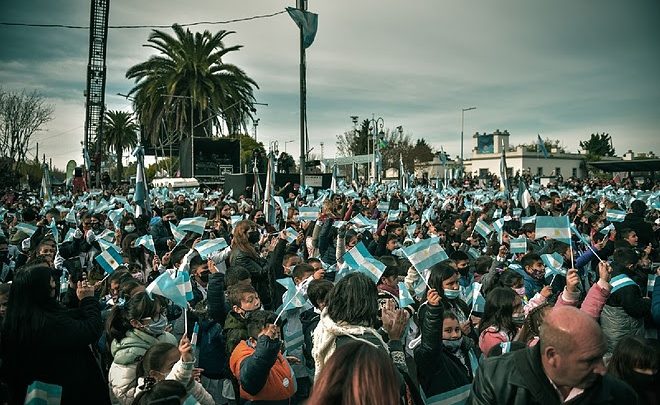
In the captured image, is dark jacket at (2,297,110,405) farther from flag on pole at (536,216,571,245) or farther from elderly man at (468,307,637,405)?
flag on pole at (536,216,571,245)

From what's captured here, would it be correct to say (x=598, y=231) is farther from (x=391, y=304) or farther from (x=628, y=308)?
(x=391, y=304)

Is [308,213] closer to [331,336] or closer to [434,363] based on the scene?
[434,363]

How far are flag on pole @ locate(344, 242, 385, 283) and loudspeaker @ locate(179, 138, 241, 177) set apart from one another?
114ft

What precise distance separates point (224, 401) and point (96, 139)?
4706 centimetres

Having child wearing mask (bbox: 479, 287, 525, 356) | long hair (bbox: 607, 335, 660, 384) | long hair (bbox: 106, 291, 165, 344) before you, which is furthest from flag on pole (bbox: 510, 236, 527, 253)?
long hair (bbox: 106, 291, 165, 344)

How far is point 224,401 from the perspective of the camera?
459 centimetres

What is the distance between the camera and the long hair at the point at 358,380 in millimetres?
1974

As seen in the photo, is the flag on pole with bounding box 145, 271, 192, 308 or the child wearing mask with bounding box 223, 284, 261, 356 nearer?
the child wearing mask with bounding box 223, 284, 261, 356

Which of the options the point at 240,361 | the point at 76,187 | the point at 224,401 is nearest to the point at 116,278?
the point at 224,401

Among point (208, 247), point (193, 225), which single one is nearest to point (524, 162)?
point (193, 225)

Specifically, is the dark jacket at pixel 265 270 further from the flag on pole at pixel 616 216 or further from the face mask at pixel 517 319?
the flag on pole at pixel 616 216

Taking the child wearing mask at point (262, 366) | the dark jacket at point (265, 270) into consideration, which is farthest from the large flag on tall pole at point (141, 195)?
the child wearing mask at point (262, 366)

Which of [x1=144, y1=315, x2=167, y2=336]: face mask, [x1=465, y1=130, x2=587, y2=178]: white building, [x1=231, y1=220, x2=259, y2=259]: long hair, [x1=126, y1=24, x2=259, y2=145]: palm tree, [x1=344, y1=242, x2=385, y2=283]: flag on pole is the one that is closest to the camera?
[x1=144, y1=315, x2=167, y2=336]: face mask

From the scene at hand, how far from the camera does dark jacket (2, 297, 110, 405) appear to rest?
143 inches
